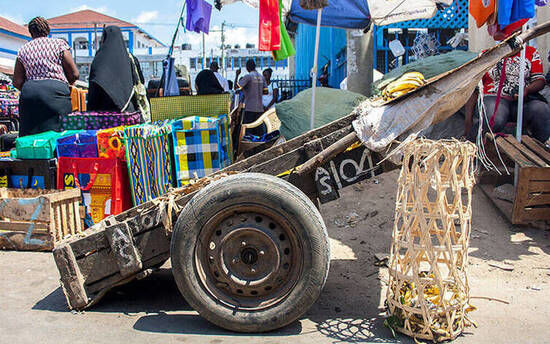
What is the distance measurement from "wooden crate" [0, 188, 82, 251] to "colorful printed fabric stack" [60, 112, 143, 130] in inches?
37.5

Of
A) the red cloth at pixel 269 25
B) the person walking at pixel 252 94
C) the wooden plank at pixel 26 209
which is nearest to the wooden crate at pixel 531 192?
the red cloth at pixel 269 25

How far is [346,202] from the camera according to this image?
216 inches

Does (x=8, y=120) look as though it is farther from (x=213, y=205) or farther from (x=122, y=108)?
(x=213, y=205)

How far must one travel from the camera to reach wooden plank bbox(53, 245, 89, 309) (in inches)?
121

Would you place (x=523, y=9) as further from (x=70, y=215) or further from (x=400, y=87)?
(x=70, y=215)

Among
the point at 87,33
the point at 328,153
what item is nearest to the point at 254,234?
the point at 328,153

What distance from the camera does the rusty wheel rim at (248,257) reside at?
2838 millimetres

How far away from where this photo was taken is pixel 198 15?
7.55 m

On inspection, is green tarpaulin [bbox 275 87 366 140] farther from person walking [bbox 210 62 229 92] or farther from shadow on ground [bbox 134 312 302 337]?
person walking [bbox 210 62 229 92]

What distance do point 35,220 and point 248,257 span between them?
275 cm

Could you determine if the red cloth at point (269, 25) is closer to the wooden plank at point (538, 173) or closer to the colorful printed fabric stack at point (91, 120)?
the colorful printed fabric stack at point (91, 120)

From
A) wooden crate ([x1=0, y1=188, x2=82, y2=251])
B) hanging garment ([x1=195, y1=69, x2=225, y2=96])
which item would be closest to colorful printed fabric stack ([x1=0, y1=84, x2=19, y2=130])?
hanging garment ([x1=195, y1=69, x2=225, y2=96])

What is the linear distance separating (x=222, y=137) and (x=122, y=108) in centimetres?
141

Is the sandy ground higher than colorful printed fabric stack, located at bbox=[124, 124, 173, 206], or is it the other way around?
colorful printed fabric stack, located at bbox=[124, 124, 173, 206]
